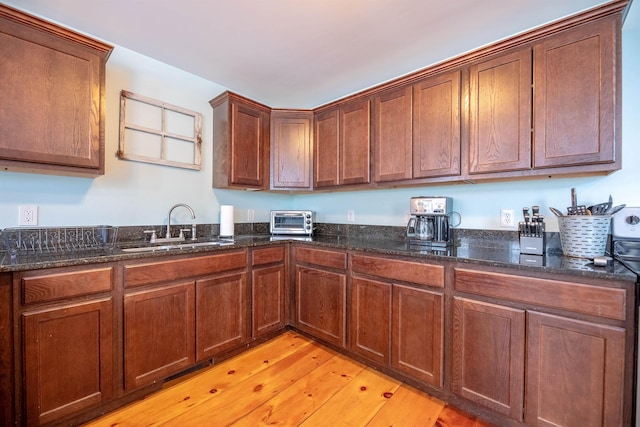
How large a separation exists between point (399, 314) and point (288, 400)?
0.86 meters

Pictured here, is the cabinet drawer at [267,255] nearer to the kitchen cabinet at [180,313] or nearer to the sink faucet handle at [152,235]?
the kitchen cabinet at [180,313]

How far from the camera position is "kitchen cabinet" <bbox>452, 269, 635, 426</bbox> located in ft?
3.74

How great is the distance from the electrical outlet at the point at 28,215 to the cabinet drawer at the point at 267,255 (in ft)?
4.43

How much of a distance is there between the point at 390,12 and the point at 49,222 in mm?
2430

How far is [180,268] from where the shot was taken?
1761 mm

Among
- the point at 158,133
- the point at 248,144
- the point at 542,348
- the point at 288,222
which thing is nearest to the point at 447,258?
the point at 542,348

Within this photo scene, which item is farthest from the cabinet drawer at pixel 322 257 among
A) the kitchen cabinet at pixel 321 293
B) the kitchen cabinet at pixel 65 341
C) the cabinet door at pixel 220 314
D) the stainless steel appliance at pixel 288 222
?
the kitchen cabinet at pixel 65 341

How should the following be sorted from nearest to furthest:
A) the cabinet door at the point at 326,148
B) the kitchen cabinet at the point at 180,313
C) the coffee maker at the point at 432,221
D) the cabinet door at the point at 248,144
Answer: the kitchen cabinet at the point at 180,313 → the coffee maker at the point at 432,221 → the cabinet door at the point at 248,144 → the cabinet door at the point at 326,148

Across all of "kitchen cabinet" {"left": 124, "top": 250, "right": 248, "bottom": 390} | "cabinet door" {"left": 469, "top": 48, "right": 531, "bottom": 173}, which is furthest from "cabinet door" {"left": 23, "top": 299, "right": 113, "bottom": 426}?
"cabinet door" {"left": 469, "top": 48, "right": 531, "bottom": 173}

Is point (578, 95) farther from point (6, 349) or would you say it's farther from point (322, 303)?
point (6, 349)

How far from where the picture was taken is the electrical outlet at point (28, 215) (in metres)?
1.61

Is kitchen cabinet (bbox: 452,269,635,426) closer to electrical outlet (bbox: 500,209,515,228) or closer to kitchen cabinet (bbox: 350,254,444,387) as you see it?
kitchen cabinet (bbox: 350,254,444,387)

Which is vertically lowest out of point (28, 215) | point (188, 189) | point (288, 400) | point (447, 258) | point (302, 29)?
point (288, 400)

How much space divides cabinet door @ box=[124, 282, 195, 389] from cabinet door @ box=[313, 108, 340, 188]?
4.81 ft
